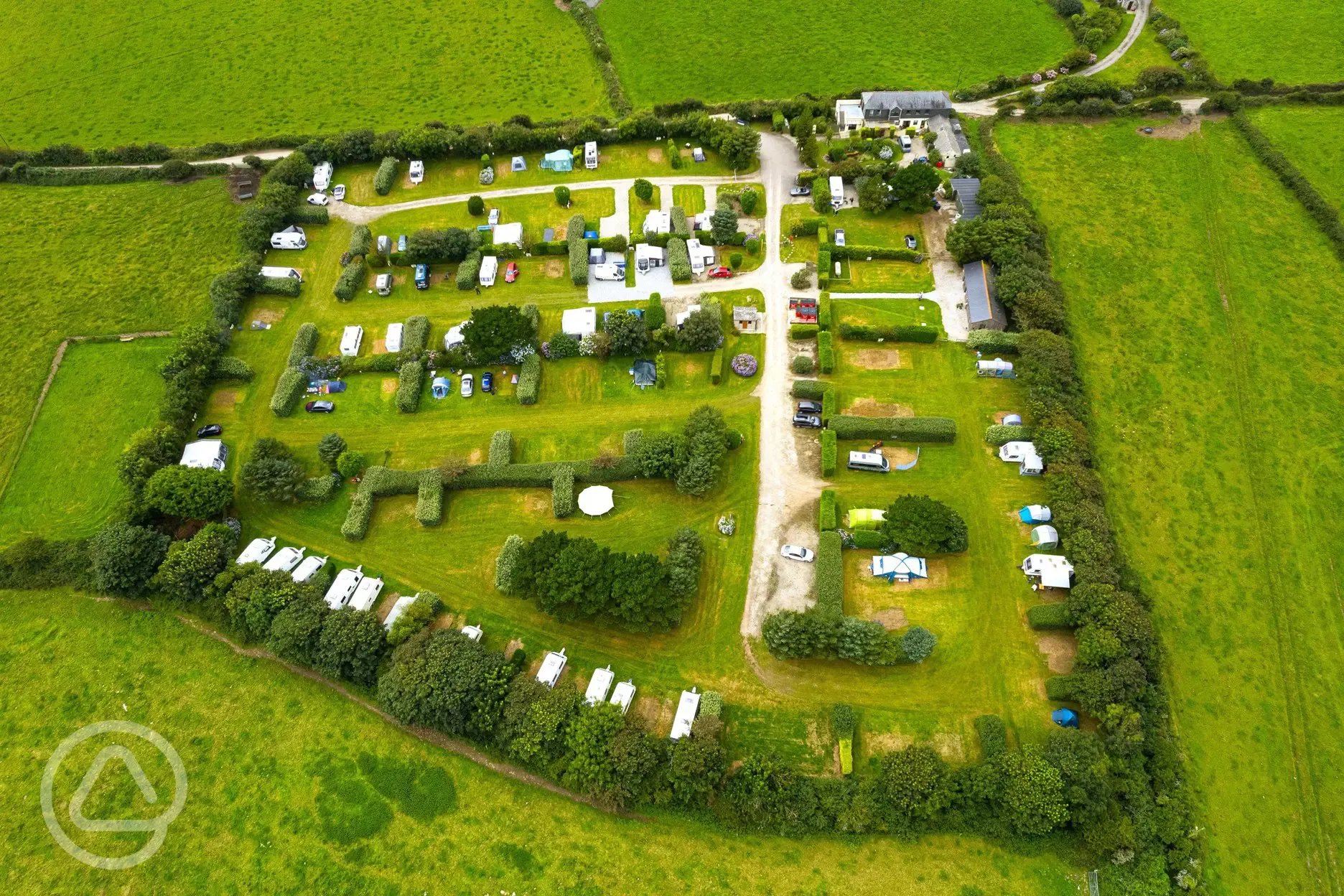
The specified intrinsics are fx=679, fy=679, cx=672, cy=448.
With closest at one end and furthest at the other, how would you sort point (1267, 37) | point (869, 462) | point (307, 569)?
point (307, 569)
point (869, 462)
point (1267, 37)

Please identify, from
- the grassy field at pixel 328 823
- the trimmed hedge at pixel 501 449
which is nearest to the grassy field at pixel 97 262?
the grassy field at pixel 328 823

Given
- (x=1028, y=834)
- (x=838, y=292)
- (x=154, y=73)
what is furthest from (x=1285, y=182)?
(x=154, y=73)

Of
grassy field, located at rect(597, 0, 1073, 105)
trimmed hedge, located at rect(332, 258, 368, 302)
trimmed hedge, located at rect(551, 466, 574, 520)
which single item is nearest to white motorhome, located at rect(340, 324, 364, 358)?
trimmed hedge, located at rect(332, 258, 368, 302)

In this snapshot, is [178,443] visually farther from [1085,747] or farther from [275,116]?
[1085,747]

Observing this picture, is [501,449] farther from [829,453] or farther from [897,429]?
[897,429]

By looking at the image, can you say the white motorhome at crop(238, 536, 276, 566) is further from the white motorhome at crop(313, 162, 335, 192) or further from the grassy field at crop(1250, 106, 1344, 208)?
the grassy field at crop(1250, 106, 1344, 208)

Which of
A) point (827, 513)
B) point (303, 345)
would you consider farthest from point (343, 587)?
Answer: point (827, 513)

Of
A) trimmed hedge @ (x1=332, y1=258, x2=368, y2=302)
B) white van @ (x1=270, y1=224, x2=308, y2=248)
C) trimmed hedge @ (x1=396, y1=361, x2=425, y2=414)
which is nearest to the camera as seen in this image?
trimmed hedge @ (x1=396, y1=361, x2=425, y2=414)
